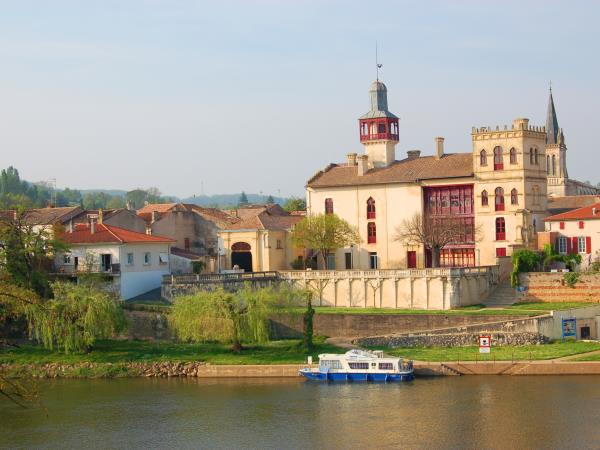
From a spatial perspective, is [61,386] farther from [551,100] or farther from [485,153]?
[551,100]

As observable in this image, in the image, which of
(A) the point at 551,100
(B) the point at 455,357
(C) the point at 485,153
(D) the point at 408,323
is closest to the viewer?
(B) the point at 455,357

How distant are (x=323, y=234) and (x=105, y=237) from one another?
58.4 ft

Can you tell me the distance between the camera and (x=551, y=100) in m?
135

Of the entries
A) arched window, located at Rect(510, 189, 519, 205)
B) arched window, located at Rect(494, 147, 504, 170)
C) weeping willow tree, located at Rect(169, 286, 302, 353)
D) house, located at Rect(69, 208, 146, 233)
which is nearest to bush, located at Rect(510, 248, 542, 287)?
arched window, located at Rect(510, 189, 519, 205)

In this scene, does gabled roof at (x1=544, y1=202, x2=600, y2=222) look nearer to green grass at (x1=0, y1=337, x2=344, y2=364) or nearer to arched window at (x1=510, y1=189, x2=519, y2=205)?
arched window at (x1=510, y1=189, x2=519, y2=205)

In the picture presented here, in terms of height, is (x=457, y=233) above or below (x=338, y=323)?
above

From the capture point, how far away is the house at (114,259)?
72.4 meters

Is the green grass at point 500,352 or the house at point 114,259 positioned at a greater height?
the house at point 114,259

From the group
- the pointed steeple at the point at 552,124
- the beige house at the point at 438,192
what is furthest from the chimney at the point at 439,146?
the pointed steeple at the point at 552,124

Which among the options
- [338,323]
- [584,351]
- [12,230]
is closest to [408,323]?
[338,323]

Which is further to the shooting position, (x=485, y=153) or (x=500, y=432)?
(x=485, y=153)

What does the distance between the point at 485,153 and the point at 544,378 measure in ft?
91.1

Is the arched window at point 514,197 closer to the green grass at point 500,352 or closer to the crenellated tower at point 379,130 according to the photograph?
the crenellated tower at point 379,130

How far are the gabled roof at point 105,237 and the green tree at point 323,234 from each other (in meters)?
11.4
